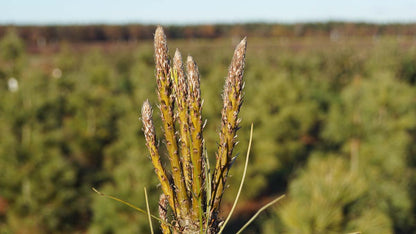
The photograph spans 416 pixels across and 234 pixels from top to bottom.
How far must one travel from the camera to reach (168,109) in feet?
3.26

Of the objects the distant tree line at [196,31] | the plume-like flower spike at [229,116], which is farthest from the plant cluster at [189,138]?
the distant tree line at [196,31]

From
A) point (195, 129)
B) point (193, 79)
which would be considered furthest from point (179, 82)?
point (195, 129)

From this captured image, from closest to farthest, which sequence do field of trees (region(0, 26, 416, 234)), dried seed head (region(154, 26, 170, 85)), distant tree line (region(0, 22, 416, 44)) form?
dried seed head (region(154, 26, 170, 85)) → field of trees (region(0, 26, 416, 234)) → distant tree line (region(0, 22, 416, 44))

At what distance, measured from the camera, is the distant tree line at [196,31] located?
56.3 m

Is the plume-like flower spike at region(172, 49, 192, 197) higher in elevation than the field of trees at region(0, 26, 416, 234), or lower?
higher

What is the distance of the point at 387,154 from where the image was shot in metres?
8.91

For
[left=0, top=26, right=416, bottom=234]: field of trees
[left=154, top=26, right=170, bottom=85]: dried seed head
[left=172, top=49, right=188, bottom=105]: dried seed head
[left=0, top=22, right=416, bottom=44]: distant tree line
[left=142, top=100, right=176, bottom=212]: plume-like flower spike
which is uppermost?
[left=0, top=22, right=416, bottom=44]: distant tree line

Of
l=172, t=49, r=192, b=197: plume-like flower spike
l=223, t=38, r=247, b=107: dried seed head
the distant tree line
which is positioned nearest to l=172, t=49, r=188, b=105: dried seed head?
l=172, t=49, r=192, b=197: plume-like flower spike

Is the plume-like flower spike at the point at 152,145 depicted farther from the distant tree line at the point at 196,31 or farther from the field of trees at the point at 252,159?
the distant tree line at the point at 196,31

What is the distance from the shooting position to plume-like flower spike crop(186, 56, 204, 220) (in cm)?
94

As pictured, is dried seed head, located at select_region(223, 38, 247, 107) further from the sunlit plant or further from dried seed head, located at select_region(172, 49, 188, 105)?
dried seed head, located at select_region(172, 49, 188, 105)

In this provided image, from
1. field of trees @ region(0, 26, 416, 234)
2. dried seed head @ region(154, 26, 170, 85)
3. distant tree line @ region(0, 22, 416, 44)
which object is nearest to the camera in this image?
dried seed head @ region(154, 26, 170, 85)

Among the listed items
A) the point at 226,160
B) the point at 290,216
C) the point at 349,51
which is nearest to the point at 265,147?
the point at 290,216

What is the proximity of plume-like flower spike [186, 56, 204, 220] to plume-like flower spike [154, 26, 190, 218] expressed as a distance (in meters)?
0.04
